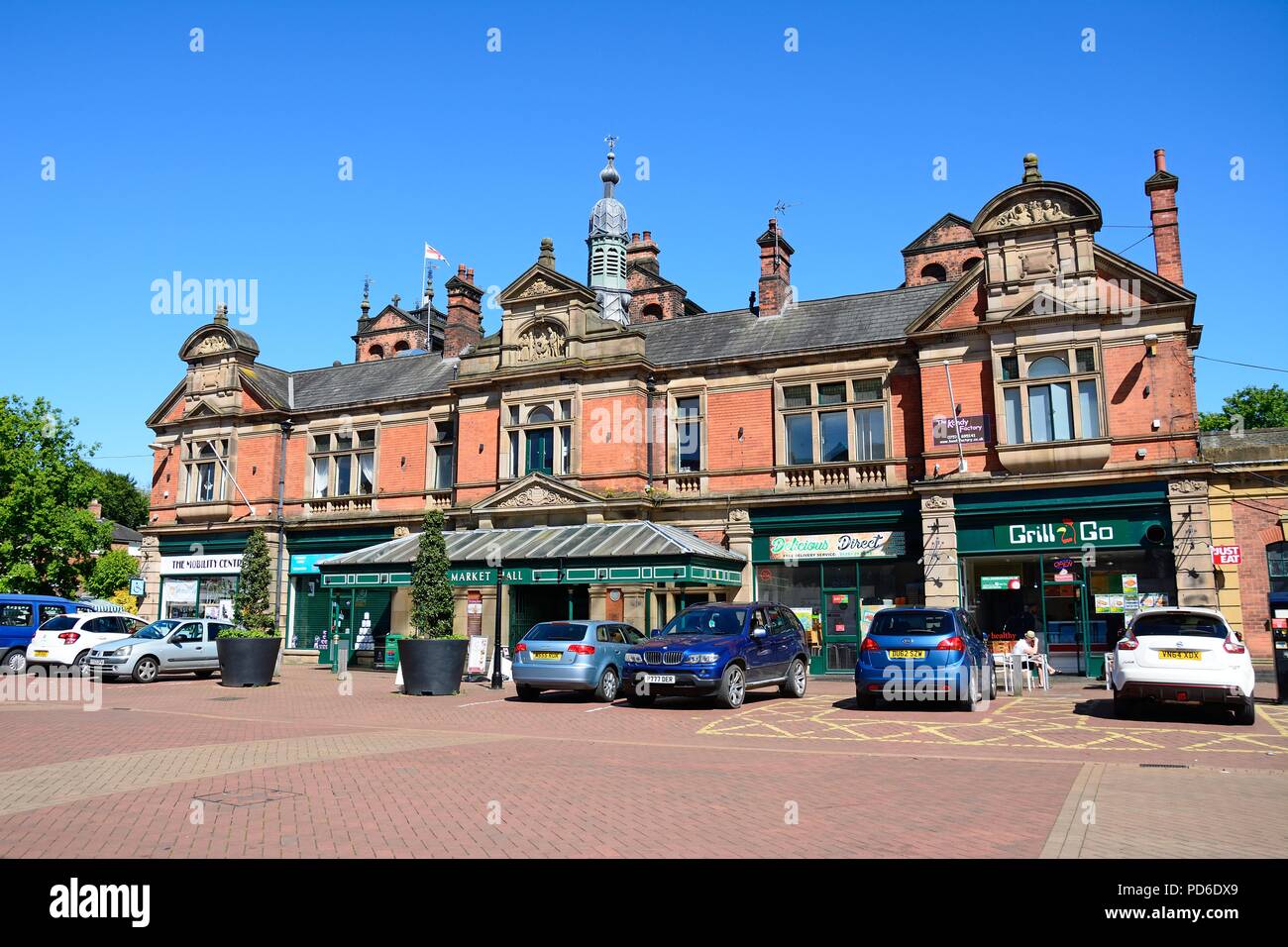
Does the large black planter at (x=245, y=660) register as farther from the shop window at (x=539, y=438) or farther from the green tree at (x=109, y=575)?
the green tree at (x=109, y=575)

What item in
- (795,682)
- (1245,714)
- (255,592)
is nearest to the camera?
(1245,714)

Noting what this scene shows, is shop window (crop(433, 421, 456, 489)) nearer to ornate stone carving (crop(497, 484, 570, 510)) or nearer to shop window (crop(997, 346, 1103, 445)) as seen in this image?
ornate stone carving (crop(497, 484, 570, 510))

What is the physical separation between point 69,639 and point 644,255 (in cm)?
3083

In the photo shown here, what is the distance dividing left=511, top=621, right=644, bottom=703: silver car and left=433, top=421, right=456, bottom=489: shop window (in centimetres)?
1332

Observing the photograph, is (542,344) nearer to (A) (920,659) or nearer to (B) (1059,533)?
(B) (1059,533)

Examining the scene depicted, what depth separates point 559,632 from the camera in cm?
1850

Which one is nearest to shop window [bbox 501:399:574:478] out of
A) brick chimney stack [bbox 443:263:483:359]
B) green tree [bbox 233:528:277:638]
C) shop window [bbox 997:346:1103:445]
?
brick chimney stack [bbox 443:263:483:359]

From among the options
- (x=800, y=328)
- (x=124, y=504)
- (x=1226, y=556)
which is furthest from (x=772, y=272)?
(x=124, y=504)

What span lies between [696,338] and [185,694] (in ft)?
54.6

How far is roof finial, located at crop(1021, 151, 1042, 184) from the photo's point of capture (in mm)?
23438

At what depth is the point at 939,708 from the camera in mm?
16719

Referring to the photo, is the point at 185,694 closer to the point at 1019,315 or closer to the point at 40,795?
the point at 40,795

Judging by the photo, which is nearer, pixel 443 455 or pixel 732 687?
pixel 732 687

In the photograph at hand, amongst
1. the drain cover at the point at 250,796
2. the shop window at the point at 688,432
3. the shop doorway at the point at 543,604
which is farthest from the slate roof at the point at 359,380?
the drain cover at the point at 250,796
